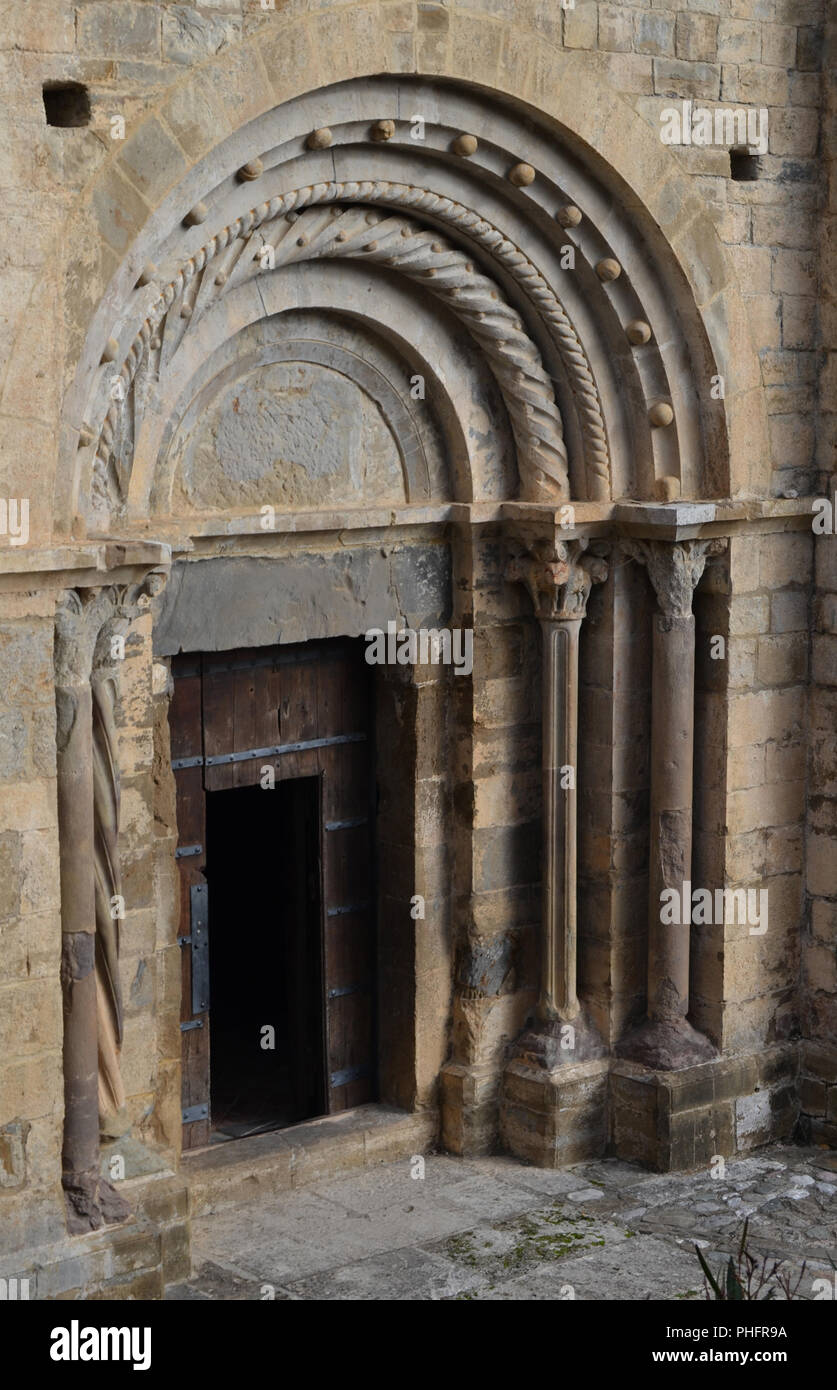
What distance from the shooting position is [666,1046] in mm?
8727

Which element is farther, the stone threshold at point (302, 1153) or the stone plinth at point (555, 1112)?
the stone plinth at point (555, 1112)

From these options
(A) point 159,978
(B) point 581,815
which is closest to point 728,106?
(B) point 581,815

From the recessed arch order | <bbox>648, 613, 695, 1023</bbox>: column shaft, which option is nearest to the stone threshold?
<bbox>648, 613, 695, 1023</bbox>: column shaft

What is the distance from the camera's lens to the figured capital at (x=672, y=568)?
8.41 meters

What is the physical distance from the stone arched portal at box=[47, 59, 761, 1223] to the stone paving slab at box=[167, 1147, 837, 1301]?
33 cm

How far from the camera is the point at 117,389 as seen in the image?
6.94 metres

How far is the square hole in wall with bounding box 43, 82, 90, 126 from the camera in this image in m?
6.53

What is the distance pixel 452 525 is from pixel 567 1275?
2952mm

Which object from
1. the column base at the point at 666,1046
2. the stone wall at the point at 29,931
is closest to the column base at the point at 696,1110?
the column base at the point at 666,1046

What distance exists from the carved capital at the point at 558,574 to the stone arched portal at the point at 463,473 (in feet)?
0.04

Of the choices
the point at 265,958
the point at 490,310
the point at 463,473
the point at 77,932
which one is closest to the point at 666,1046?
the point at 265,958

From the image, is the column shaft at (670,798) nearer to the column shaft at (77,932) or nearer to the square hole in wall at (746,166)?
the square hole in wall at (746,166)

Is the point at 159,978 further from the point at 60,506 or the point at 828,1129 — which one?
the point at 828,1129

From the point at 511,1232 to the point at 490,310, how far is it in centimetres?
356
